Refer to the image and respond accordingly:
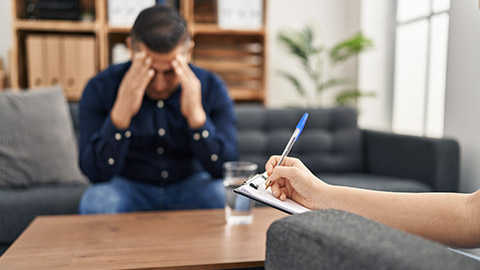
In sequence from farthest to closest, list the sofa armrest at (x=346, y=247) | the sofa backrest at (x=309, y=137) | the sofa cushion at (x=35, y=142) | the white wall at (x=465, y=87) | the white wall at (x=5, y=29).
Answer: the white wall at (x=5, y=29) < the sofa backrest at (x=309, y=137) < the sofa cushion at (x=35, y=142) < the white wall at (x=465, y=87) < the sofa armrest at (x=346, y=247)

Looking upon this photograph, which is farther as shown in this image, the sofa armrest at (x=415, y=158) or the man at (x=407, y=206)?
the sofa armrest at (x=415, y=158)

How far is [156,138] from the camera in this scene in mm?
1590

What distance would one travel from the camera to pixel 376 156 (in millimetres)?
2361

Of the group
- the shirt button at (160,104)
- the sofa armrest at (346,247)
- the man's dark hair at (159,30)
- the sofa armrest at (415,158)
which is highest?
the man's dark hair at (159,30)

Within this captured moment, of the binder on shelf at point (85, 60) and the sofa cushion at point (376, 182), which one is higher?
the binder on shelf at point (85, 60)

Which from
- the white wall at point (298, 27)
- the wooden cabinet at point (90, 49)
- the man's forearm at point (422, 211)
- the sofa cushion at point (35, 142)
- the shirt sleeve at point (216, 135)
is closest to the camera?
the man's forearm at point (422, 211)

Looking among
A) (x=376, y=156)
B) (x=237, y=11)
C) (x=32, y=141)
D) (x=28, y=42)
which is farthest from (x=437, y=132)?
(x=28, y=42)

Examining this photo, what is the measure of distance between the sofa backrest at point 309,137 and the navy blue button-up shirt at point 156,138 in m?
0.72

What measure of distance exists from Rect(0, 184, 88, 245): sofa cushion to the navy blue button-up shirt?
36 cm

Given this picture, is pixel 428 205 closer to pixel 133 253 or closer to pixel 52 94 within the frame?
pixel 133 253

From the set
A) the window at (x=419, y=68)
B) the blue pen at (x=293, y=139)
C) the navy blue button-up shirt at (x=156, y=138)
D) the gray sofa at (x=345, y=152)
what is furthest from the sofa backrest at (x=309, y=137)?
the blue pen at (x=293, y=139)

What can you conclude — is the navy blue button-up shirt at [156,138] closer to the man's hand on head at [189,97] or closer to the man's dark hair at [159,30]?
the man's hand on head at [189,97]

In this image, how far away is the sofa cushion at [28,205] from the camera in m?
1.70

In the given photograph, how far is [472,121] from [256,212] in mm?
963
